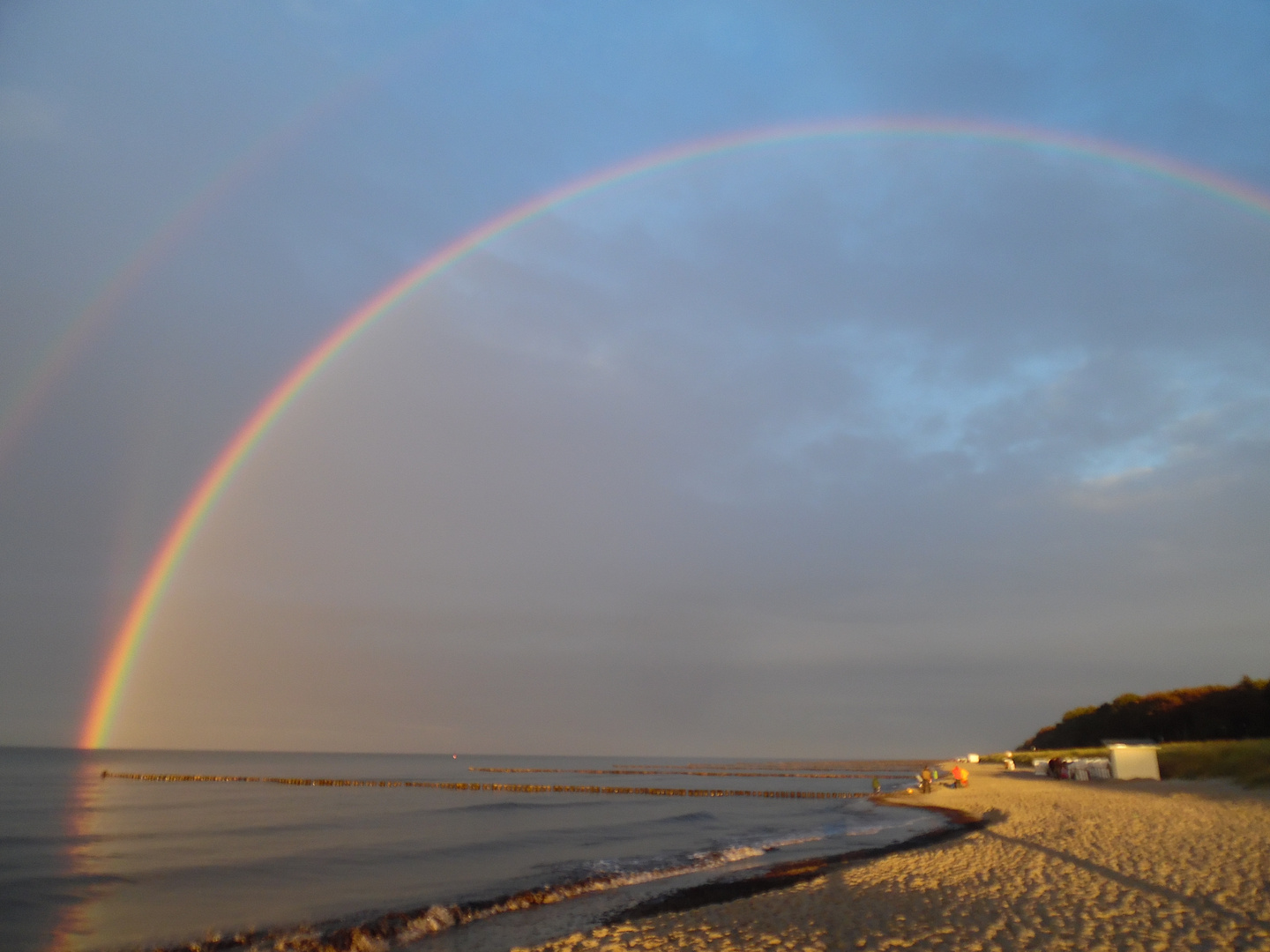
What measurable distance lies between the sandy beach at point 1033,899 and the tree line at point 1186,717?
38.6 meters

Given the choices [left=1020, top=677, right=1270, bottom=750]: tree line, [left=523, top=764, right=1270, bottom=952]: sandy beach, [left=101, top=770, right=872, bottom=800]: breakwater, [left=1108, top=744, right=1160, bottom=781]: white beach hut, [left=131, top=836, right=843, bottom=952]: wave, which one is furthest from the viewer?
[left=101, top=770, right=872, bottom=800]: breakwater

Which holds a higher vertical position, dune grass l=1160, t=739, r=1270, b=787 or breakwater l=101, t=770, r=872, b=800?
dune grass l=1160, t=739, r=1270, b=787

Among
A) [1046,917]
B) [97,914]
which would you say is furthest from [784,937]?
[97,914]

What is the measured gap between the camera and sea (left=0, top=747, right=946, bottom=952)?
1509cm

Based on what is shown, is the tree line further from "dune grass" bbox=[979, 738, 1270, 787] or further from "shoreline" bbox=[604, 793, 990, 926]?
"shoreline" bbox=[604, 793, 990, 926]

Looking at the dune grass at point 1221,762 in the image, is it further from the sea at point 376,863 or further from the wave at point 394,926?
the wave at point 394,926

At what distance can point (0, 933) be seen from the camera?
49.9 ft

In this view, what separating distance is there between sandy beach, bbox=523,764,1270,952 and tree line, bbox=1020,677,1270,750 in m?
38.6

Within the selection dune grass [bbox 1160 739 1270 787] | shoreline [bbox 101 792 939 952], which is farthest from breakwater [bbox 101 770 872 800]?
shoreline [bbox 101 792 939 952]

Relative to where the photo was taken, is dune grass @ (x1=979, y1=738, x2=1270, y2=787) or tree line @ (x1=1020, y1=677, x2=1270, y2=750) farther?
tree line @ (x1=1020, y1=677, x2=1270, y2=750)

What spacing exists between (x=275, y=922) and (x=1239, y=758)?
120ft

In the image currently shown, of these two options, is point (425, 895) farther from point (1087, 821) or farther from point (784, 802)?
point (784, 802)

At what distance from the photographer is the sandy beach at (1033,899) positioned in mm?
10008

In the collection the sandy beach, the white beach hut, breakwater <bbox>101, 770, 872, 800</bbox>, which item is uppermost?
the sandy beach
